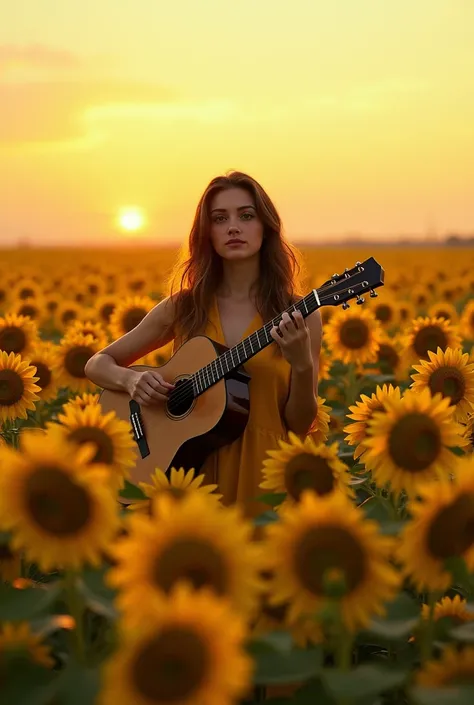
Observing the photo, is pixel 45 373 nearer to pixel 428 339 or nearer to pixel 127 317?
pixel 127 317

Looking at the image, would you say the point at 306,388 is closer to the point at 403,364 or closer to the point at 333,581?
the point at 333,581

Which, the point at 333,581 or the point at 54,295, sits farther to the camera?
the point at 54,295

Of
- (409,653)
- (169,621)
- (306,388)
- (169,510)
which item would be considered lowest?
(409,653)

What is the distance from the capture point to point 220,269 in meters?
4.73

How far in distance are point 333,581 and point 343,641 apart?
0.16m

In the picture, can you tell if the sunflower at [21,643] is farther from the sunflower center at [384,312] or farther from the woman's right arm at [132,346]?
the sunflower center at [384,312]

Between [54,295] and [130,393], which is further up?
[54,295]

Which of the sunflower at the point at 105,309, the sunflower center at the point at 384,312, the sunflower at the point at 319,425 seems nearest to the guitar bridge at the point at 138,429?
the sunflower at the point at 319,425

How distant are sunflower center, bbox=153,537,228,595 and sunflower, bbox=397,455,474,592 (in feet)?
1.40

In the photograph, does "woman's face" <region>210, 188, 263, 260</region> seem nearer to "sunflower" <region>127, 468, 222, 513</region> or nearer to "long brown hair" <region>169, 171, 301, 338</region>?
"long brown hair" <region>169, 171, 301, 338</region>

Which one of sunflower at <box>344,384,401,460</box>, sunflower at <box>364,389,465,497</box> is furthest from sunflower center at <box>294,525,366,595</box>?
sunflower at <box>344,384,401,460</box>

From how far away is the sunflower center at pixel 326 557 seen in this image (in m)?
1.95

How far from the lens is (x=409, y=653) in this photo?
9.01 ft

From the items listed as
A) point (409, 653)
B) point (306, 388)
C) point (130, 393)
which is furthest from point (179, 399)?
point (409, 653)
